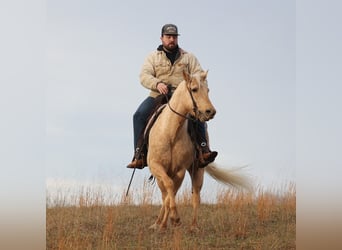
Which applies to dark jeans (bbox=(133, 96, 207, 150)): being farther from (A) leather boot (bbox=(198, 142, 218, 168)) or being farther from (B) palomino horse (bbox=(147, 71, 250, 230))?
(A) leather boot (bbox=(198, 142, 218, 168))

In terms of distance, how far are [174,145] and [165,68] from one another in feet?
2.52

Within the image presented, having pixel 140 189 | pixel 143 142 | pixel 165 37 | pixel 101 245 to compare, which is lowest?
pixel 101 245

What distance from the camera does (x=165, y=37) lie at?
5.90m

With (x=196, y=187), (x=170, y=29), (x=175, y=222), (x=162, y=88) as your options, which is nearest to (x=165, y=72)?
(x=162, y=88)

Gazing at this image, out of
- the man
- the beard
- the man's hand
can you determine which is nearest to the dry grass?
the man

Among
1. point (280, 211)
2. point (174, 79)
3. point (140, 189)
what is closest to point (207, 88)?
point (174, 79)

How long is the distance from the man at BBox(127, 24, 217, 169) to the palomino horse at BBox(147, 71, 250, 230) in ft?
0.51

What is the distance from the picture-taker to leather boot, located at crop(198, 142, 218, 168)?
586cm

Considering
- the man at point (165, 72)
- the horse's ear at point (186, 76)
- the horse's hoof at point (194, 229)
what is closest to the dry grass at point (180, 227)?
the horse's hoof at point (194, 229)

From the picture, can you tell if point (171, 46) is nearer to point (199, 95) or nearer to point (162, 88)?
point (162, 88)

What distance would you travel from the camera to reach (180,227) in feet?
18.6

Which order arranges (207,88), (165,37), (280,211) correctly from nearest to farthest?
(207,88) → (165,37) → (280,211)
